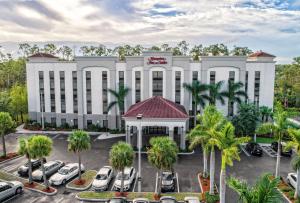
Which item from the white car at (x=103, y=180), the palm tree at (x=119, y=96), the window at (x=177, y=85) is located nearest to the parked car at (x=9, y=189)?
the white car at (x=103, y=180)

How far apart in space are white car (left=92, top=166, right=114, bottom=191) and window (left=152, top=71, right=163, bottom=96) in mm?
23000

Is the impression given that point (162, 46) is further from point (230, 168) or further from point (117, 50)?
point (230, 168)

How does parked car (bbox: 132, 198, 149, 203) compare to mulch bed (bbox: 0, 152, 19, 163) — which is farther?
mulch bed (bbox: 0, 152, 19, 163)

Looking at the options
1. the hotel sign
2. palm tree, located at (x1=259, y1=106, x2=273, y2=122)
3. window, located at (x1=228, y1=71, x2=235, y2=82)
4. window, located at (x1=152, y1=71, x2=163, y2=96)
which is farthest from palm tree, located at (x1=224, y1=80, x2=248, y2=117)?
the hotel sign

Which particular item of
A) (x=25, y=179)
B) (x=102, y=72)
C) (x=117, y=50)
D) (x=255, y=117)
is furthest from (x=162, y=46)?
(x=25, y=179)

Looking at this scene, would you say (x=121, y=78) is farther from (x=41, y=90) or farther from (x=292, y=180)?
(x=292, y=180)

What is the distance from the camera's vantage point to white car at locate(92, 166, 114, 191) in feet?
89.7

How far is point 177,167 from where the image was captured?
34.4 metres

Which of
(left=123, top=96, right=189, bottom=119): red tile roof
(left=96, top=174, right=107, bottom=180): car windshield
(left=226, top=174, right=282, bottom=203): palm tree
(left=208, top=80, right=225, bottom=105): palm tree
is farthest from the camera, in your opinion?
(left=208, top=80, right=225, bottom=105): palm tree

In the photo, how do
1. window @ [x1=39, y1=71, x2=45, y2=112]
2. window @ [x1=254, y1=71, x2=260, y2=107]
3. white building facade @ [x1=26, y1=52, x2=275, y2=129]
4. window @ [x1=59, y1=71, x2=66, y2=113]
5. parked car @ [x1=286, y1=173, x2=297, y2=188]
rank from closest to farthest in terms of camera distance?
parked car @ [x1=286, y1=173, x2=297, y2=188] < white building facade @ [x1=26, y1=52, x2=275, y2=129] < window @ [x1=254, y1=71, x2=260, y2=107] < window @ [x1=59, y1=71, x2=66, y2=113] < window @ [x1=39, y1=71, x2=45, y2=112]

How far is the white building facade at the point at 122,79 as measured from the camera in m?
50.0

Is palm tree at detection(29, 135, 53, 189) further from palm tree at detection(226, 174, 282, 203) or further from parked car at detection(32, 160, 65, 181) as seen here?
palm tree at detection(226, 174, 282, 203)

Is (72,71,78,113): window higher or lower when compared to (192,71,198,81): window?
lower

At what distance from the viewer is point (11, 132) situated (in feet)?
169
